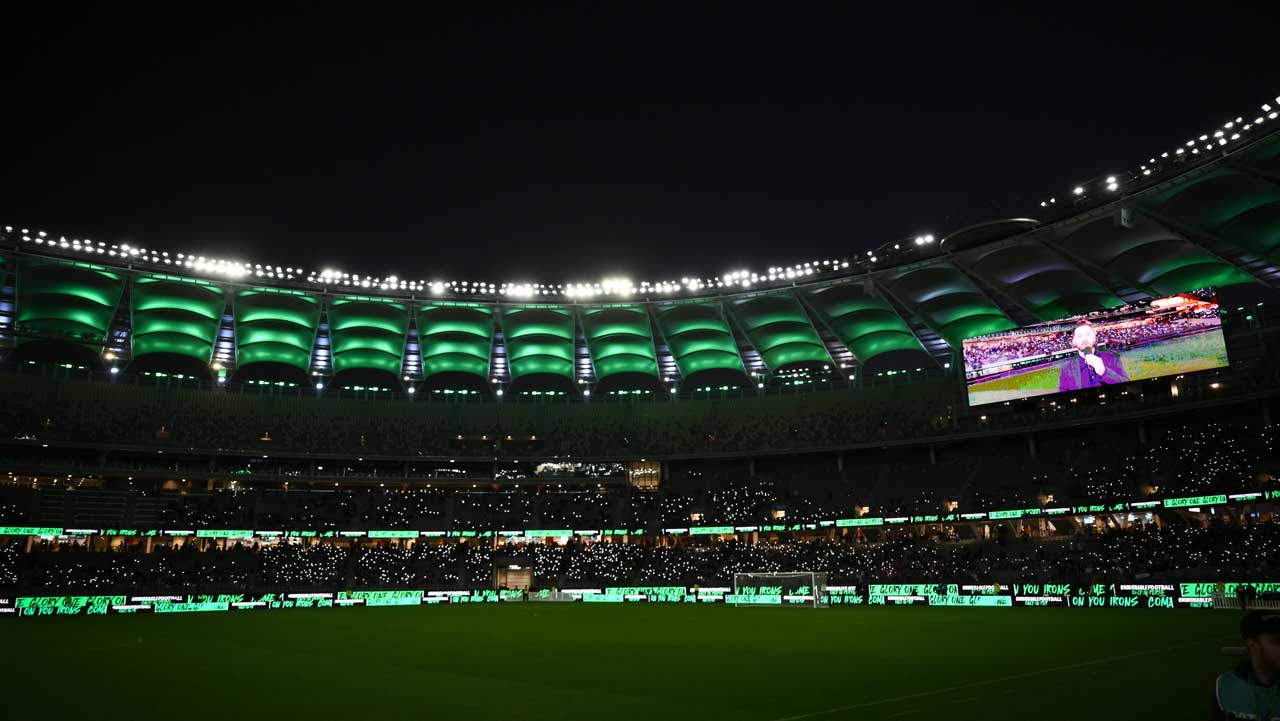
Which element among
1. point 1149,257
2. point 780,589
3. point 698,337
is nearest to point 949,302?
point 1149,257

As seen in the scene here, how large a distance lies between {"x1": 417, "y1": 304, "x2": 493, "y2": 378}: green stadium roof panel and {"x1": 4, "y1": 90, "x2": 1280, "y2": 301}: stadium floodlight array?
2.57 metres

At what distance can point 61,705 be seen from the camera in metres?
13.8

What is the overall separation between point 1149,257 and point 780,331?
25.1 meters

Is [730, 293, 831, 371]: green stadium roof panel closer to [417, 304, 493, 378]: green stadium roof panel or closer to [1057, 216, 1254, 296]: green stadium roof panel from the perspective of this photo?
[1057, 216, 1254, 296]: green stadium roof panel

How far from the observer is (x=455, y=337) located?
68500 millimetres

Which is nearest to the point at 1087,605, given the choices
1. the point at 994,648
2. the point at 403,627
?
the point at 994,648

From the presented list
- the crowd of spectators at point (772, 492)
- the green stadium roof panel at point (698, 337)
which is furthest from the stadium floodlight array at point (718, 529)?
the green stadium roof panel at point (698, 337)

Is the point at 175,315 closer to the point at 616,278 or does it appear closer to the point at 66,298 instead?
the point at 66,298

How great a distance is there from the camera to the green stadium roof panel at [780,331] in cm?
6284

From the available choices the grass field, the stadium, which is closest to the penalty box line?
the grass field

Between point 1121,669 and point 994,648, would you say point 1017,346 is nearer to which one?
point 994,648

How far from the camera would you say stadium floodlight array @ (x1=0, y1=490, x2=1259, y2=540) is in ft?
155

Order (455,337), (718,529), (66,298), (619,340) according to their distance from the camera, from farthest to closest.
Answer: (619,340) < (455,337) < (718,529) < (66,298)

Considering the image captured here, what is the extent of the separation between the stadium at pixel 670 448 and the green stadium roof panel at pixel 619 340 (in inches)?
13.4
